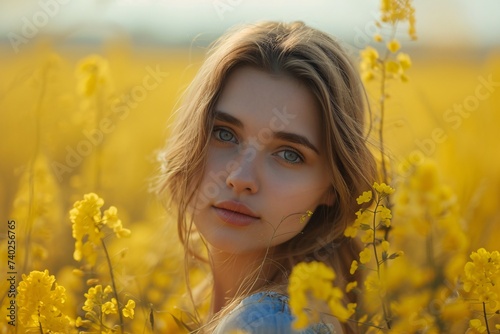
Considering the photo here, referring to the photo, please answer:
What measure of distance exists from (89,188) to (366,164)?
1602mm

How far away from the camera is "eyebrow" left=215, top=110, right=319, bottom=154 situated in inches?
75.7

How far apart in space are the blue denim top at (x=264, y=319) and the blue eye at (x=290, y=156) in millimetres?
402

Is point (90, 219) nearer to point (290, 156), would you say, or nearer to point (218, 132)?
point (218, 132)

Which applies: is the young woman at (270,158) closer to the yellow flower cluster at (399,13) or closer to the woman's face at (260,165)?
the woman's face at (260,165)

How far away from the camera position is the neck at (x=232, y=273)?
207cm

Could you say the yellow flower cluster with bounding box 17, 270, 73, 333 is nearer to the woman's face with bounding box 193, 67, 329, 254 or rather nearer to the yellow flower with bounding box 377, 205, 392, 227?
the woman's face with bounding box 193, 67, 329, 254

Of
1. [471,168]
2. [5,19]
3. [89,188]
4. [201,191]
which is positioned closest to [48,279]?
[201,191]

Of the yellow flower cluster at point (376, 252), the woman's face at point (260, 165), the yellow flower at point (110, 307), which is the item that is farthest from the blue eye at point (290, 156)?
the yellow flower at point (110, 307)

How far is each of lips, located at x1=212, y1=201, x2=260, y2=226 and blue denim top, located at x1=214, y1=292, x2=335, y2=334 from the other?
236 mm

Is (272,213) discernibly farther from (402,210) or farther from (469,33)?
(469,33)

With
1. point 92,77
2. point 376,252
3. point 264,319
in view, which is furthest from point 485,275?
point 92,77

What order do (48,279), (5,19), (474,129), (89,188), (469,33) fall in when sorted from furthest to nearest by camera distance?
(469,33), (474,129), (5,19), (89,188), (48,279)

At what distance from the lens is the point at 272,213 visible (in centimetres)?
193

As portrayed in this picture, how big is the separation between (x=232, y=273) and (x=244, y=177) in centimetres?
41
